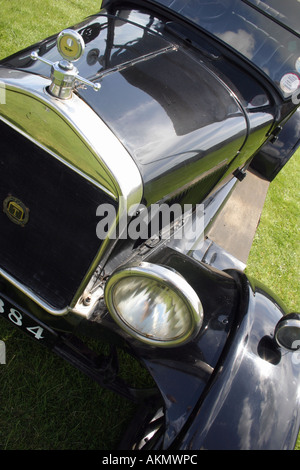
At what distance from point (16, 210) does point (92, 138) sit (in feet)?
1.73

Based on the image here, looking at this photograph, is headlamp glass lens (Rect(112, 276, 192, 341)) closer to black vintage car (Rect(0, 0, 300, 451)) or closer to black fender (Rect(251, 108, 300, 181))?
black vintage car (Rect(0, 0, 300, 451))

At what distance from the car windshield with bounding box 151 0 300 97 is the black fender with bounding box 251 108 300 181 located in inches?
37.7

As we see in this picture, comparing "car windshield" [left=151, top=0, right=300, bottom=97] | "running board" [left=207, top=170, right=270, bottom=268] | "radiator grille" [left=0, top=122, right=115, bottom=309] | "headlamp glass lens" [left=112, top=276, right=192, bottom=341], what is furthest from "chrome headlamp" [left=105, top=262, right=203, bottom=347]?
"car windshield" [left=151, top=0, right=300, bottom=97]

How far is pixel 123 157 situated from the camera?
144 cm

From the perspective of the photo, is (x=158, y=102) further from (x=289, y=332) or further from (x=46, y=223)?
(x=289, y=332)

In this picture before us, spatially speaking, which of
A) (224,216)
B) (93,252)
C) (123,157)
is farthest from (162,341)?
(224,216)

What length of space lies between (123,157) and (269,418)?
3.58 feet

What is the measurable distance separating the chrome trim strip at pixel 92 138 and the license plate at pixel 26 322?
2.07 feet

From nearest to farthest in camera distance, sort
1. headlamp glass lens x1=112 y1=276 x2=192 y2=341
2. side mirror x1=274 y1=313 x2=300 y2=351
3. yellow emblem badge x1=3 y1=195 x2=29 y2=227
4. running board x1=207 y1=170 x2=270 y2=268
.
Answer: headlamp glass lens x1=112 y1=276 x2=192 y2=341 → side mirror x1=274 y1=313 x2=300 y2=351 → yellow emblem badge x1=3 y1=195 x2=29 y2=227 → running board x1=207 y1=170 x2=270 y2=268

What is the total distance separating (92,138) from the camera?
1.40 meters

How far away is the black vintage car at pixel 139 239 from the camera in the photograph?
1.41 m

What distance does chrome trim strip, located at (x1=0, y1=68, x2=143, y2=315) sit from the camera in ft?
4.57

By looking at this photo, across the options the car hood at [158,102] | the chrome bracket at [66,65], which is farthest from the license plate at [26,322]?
the chrome bracket at [66,65]
